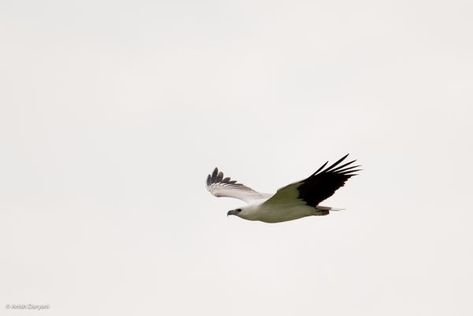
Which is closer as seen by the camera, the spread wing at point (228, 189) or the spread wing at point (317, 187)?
the spread wing at point (317, 187)

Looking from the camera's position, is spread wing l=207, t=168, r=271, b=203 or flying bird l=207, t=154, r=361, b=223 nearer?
flying bird l=207, t=154, r=361, b=223

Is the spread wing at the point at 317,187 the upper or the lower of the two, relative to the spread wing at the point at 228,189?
lower

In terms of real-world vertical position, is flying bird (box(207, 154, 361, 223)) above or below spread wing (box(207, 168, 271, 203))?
below

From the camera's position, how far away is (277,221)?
75.5 ft

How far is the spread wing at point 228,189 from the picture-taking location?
Result: 86.4 ft

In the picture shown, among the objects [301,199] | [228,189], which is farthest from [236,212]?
[228,189]

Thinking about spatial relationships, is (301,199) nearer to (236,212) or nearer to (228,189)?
(236,212)

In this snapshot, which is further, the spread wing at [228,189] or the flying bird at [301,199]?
the spread wing at [228,189]

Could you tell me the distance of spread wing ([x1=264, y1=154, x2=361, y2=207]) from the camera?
2152 centimetres

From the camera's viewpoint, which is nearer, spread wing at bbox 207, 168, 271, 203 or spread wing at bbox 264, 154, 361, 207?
spread wing at bbox 264, 154, 361, 207

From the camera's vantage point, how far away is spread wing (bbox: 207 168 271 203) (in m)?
26.3

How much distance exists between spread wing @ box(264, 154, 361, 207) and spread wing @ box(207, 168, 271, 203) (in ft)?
11.0

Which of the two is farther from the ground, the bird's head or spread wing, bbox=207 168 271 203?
spread wing, bbox=207 168 271 203

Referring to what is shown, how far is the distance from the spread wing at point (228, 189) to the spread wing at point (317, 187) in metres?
3.36
